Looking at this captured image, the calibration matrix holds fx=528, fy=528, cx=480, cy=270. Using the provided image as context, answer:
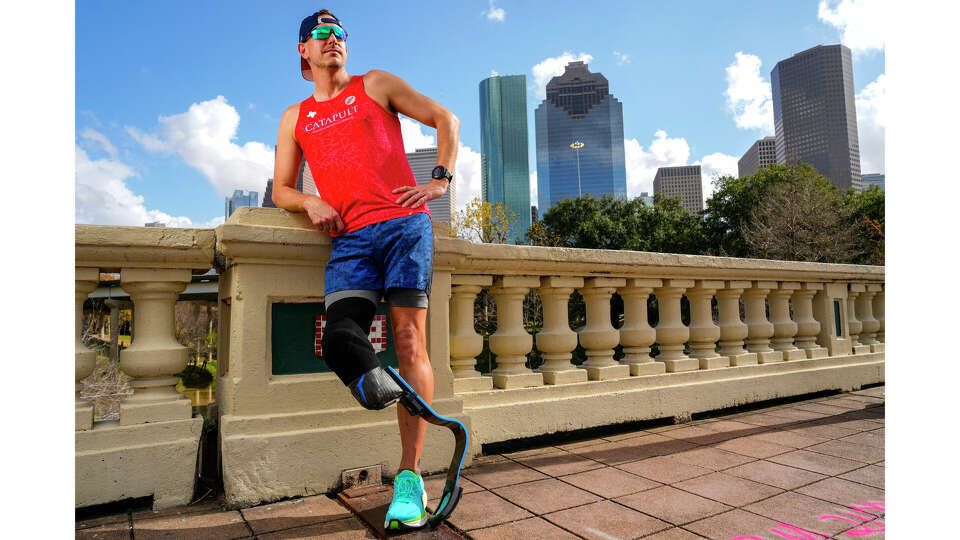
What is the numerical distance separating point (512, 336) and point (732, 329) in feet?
6.50

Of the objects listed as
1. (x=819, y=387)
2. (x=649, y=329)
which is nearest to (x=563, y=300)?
(x=649, y=329)

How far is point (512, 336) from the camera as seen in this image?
3.13m

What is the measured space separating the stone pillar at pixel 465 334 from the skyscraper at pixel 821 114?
33320 mm

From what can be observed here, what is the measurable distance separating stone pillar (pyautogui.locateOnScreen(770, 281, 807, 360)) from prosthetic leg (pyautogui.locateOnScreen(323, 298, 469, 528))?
3.64m

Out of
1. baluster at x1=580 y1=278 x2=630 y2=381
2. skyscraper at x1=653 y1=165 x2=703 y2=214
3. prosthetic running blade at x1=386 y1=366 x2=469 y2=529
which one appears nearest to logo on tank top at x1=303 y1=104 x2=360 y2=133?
prosthetic running blade at x1=386 y1=366 x2=469 y2=529

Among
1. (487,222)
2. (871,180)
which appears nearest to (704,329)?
(487,222)

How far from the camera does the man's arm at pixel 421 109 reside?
85.6 inches

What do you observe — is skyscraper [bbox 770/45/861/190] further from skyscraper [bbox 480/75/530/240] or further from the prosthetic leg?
skyscraper [bbox 480/75/530/240]

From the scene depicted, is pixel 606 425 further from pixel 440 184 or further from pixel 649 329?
pixel 440 184

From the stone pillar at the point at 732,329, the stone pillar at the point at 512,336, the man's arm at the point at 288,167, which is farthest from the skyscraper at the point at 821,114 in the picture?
the man's arm at the point at 288,167

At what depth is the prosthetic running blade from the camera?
1749mm

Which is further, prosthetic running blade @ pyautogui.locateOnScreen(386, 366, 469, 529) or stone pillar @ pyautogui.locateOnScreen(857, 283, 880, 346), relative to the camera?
stone pillar @ pyautogui.locateOnScreen(857, 283, 880, 346)

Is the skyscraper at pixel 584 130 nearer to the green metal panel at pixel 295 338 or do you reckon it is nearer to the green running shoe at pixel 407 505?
the green metal panel at pixel 295 338

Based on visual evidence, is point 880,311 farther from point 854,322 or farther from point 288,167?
point 288,167
